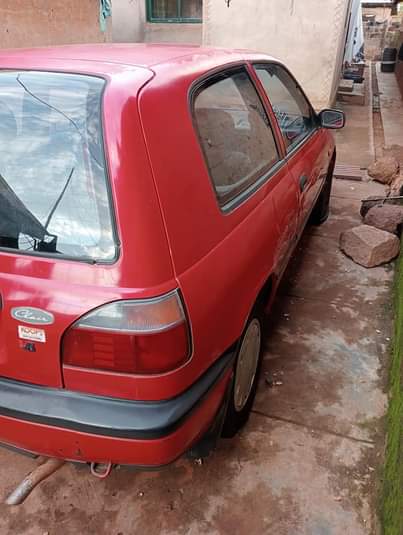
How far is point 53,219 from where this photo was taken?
1.62 metres

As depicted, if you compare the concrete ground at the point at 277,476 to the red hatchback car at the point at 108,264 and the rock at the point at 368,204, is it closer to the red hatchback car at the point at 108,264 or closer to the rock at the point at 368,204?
the red hatchback car at the point at 108,264

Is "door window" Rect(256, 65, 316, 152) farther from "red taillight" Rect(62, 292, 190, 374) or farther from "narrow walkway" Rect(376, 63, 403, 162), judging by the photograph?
"narrow walkway" Rect(376, 63, 403, 162)

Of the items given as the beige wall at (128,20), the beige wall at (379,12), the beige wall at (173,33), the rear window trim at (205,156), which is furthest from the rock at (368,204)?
the beige wall at (379,12)

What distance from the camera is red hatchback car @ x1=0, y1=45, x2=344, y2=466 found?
154 cm

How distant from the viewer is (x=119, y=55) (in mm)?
2037

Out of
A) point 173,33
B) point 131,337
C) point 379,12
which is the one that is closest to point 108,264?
point 131,337

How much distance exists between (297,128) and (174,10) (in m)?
12.2

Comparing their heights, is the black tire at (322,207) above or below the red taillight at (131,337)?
below

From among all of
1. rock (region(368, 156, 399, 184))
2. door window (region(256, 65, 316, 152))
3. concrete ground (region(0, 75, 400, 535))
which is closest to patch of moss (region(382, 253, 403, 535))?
concrete ground (region(0, 75, 400, 535))

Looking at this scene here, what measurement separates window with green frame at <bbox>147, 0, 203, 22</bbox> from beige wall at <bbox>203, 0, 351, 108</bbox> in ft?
15.2

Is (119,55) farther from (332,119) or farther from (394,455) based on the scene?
(332,119)

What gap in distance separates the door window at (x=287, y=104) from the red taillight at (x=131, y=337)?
1.86m

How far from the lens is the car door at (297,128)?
10.0ft

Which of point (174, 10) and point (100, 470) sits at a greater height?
point (174, 10)
